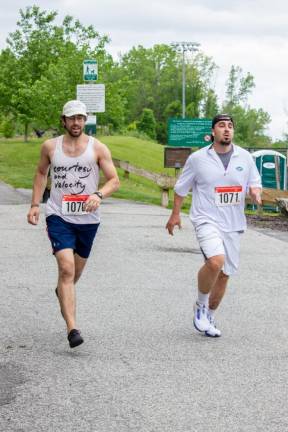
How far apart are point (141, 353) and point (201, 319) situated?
93cm

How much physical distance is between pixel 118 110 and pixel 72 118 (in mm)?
44762

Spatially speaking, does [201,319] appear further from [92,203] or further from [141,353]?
[92,203]

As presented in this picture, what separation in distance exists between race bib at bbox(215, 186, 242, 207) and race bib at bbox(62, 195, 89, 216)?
1047mm

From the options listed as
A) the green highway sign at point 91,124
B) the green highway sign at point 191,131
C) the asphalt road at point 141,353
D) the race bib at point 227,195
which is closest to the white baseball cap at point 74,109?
the race bib at point 227,195

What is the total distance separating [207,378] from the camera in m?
6.40

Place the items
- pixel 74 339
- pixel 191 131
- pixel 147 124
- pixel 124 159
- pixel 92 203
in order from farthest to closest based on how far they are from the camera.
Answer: pixel 147 124 < pixel 124 159 < pixel 191 131 < pixel 92 203 < pixel 74 339

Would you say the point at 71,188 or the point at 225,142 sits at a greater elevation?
the point at 225,142

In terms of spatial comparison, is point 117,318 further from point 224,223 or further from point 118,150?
point 118,150

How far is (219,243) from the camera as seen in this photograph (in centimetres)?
780

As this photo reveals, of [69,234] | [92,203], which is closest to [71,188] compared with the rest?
[92,203]

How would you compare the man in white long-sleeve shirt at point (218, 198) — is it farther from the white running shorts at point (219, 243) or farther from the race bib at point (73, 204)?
the race bib at point (73, 204)

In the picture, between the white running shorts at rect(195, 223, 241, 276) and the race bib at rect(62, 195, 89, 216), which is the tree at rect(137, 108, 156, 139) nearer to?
the white running shorts at rect(195, 223, 241, 276)

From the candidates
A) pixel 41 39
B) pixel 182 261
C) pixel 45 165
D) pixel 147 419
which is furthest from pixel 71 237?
pixel 41 39

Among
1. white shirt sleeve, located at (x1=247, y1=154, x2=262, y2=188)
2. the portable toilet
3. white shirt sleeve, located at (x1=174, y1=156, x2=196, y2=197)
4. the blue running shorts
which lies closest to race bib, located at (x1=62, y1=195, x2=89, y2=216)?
the blue running shorts
